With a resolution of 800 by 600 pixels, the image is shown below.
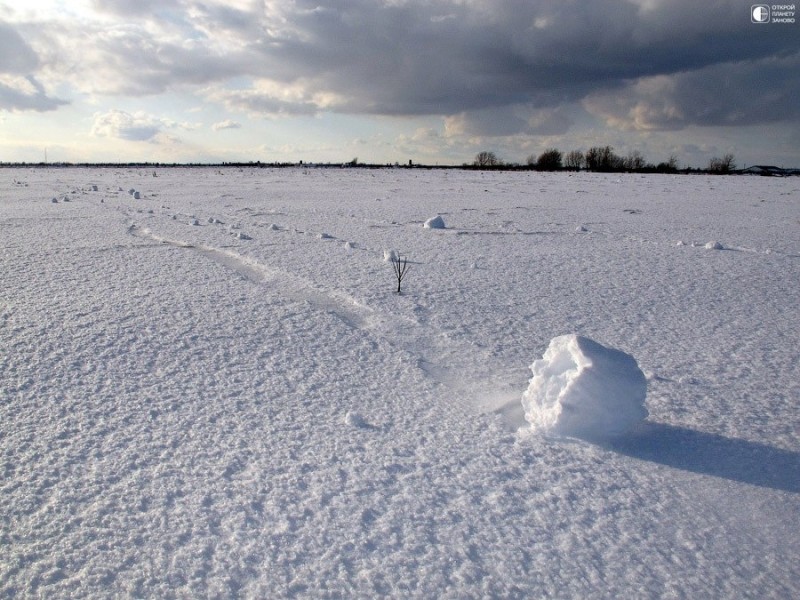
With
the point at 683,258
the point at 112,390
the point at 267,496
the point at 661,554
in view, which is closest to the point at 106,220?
the point at 112,390

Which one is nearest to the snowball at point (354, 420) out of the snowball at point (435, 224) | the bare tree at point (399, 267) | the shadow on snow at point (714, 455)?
the shadow on snow at point (714, 455)

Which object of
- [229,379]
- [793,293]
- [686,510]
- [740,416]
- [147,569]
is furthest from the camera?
[793,293]

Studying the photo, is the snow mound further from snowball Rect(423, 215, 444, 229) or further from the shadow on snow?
snowball Rect(423, 215, 444, 229)

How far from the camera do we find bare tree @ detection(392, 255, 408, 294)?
9.97ft

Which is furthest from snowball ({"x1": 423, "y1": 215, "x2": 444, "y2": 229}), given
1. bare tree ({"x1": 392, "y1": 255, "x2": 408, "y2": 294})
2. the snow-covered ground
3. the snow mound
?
the snow mound

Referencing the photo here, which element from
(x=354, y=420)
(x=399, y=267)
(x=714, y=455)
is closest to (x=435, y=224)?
(x=399, y=267)

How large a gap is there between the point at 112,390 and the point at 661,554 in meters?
1.73

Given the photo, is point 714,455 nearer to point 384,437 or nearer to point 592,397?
point 592,397

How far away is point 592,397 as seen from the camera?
154 cm

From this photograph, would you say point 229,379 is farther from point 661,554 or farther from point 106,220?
point 106,220

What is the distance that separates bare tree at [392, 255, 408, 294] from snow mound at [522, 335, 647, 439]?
4.78 ft

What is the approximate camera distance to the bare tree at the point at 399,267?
9.97ft

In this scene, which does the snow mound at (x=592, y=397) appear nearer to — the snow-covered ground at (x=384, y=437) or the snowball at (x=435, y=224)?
the snow-covered ground at (x=384, y=437)

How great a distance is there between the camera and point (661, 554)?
1162mm
